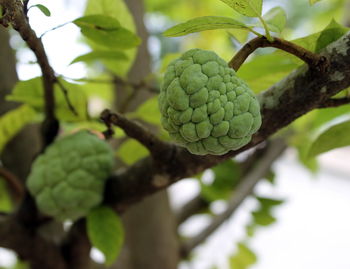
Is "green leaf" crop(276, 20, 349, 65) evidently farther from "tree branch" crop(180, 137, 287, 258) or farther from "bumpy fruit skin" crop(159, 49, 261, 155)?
"tree branch" crop(180, 137, 287, 258)

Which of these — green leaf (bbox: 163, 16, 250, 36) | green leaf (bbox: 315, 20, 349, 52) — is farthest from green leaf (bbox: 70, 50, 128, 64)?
green leaf (bbox: 315, 20, 349, 52)

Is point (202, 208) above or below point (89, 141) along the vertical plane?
below

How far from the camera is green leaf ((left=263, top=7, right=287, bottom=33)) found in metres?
0.66

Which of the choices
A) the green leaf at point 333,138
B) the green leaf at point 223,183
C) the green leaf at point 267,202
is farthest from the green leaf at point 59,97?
the green leaf at point 267,202

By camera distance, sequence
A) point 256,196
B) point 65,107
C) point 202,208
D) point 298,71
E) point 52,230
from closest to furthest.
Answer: point 298,71 < point 65,107 < point 52,230 < point 256,196 < point 202,208

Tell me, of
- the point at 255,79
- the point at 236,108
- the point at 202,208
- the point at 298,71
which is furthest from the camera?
the point at 202,208

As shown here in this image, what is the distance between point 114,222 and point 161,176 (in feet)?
0.70

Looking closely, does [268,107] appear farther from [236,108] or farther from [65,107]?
[65,107]

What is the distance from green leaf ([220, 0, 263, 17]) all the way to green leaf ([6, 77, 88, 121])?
0.45m

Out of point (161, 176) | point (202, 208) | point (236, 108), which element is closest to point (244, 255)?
point (202, 208)

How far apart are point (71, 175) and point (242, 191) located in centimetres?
76

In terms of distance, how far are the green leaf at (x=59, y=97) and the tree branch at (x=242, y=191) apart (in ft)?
2.39

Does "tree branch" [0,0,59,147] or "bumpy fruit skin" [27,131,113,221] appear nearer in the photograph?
"tree branch" [0,0,59,147]

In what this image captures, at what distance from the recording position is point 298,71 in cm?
72
